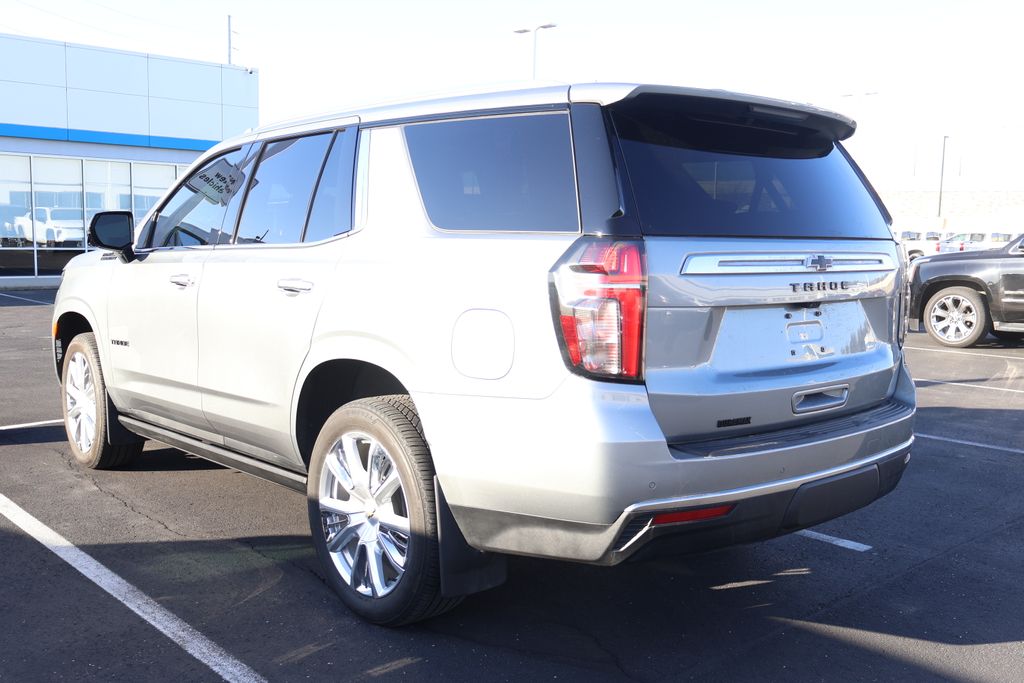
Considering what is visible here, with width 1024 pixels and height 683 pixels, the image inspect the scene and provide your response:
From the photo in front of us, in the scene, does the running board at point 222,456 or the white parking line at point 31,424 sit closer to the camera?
the running board at point 222,456

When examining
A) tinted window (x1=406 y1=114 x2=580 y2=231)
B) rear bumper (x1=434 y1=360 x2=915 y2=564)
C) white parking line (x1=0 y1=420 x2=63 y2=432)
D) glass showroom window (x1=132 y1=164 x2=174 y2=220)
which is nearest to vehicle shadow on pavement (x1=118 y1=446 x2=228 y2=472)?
white parking line (x1=0 y1=420 x2=63 y2=432)

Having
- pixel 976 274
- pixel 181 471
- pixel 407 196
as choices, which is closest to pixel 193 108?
pixel 976 274

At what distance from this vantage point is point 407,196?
3.69 meters

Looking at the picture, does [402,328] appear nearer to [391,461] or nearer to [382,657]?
[391,461]

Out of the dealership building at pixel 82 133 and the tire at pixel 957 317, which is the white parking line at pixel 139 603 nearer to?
the tire at pixel 957 317

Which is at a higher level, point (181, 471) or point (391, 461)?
point (391, 461)

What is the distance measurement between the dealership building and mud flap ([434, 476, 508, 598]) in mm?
23633

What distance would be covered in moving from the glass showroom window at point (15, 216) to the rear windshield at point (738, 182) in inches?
965

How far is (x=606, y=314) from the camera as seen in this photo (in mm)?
→ 3016

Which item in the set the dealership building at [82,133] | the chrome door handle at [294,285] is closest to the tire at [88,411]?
the chrome door handle at [294,285]

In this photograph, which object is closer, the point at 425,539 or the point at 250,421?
the point at 425,539

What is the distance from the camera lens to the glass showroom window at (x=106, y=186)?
25.8 m

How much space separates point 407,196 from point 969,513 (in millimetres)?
3629

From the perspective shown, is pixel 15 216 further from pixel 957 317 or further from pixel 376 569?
pixel 376 569
